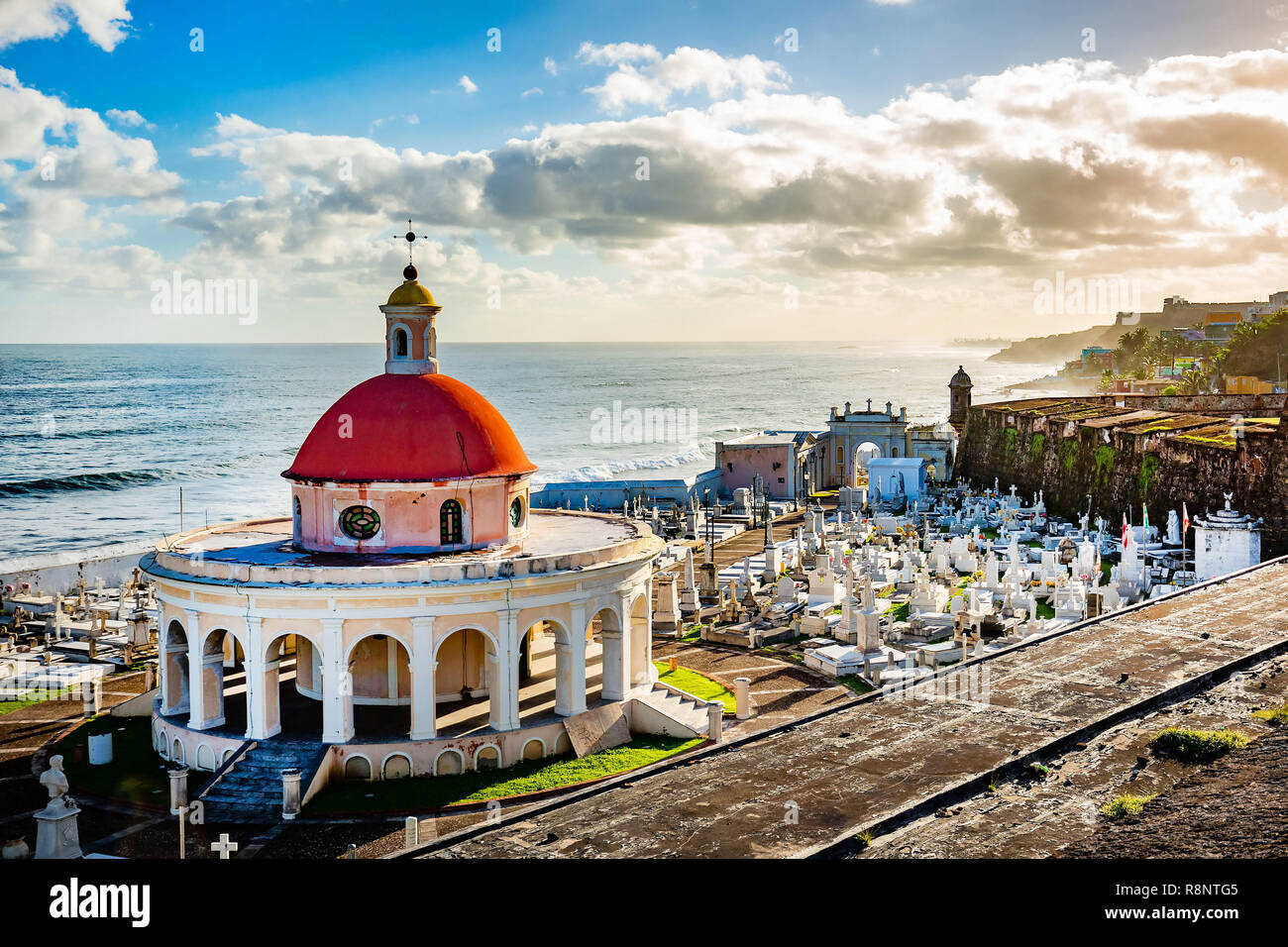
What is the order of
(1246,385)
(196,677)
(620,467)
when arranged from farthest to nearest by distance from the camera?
1. (620,467)
2. (1246,385)
3. (196,677)

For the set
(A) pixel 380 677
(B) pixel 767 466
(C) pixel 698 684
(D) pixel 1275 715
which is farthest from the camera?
(B) pixel 767 466

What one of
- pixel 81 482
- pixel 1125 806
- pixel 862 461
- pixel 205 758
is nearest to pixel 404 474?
pixel 205 758

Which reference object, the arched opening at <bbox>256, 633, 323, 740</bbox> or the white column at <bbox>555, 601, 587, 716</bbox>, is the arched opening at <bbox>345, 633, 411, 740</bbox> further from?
the white column at <bbox>555, 601, 587, 716</bbox>

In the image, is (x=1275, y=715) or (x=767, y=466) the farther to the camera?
(x=767, y=466)

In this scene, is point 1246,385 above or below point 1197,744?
above

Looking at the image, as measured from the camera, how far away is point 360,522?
23078mm

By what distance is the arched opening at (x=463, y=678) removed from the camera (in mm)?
22578

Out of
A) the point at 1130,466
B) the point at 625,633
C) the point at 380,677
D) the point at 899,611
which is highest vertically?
the point at 1130,466

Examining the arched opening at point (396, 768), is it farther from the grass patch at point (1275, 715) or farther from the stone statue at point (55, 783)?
the grass patch at point (1275, 715)

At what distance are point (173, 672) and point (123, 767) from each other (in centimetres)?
208

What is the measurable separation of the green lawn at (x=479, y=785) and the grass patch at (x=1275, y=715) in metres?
9.97

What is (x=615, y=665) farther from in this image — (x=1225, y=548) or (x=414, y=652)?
(x=1225, y=548)

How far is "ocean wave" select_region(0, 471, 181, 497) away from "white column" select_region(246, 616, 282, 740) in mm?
65961

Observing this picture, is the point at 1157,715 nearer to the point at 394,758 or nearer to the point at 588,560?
the point at 588,560
